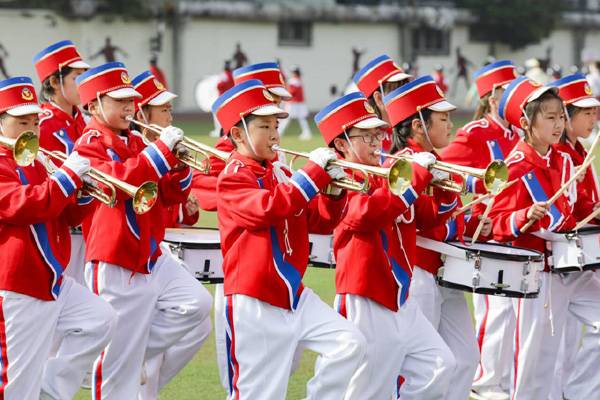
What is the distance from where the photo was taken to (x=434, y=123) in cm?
733

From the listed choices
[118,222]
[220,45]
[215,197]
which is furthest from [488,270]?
[220,45]

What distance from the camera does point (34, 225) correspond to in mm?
6656

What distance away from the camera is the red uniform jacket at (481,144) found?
9.15 m

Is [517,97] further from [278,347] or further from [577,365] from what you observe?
[278,347]

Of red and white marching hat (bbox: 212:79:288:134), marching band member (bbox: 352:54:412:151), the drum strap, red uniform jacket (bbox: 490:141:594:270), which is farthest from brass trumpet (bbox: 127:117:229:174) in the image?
marching band member (bbox: 352:54:412:151)

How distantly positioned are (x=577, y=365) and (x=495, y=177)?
2.04 m

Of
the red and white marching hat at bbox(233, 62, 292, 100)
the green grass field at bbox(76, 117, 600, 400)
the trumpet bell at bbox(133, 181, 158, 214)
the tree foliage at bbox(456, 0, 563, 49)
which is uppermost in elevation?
the tree foliage at bbox(456, 0, 563, 49)

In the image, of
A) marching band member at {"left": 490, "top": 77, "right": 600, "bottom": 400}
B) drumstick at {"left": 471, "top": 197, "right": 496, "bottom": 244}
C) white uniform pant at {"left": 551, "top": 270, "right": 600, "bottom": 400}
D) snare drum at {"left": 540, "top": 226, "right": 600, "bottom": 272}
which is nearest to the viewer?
drumstick at {"left": 471, "top": 197, "right": 496, "bottom": 244}

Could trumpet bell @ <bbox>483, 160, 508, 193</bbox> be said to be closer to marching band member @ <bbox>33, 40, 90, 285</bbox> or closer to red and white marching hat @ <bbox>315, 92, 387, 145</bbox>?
red and white marching hat @ <bbox>315, 92, 387, 145</bbox>

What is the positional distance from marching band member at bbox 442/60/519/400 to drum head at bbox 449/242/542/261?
31cm

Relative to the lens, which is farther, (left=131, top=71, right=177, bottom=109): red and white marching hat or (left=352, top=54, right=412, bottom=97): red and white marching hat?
(left=352, top=54, right=412, bottom=97): red and white marching hat

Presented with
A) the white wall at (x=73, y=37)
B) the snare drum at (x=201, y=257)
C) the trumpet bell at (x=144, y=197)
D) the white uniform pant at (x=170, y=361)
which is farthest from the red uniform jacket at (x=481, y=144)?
the white wall at (x=73, y=37)

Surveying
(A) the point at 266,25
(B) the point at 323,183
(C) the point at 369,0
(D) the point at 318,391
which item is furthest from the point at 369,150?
(C) the point at 369,0

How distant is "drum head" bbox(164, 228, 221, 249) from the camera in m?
7.88
